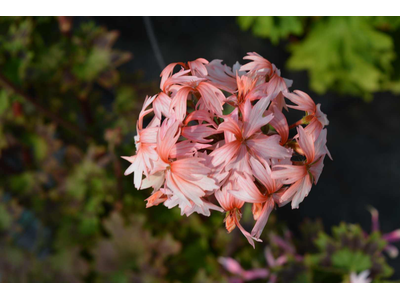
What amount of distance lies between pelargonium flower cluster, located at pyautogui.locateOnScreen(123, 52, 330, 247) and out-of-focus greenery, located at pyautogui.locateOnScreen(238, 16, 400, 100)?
1.73 m

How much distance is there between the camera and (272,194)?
2.02 ft

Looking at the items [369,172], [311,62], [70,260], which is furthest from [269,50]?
[70,260]

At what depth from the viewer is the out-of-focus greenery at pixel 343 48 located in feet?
7.47

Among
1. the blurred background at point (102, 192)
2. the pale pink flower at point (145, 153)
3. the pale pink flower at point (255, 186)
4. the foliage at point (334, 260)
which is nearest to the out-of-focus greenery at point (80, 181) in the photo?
the blurred background at point (102, 192)

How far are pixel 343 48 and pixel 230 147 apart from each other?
211 centimetres

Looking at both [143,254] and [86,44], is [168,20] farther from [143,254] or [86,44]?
[143,254]

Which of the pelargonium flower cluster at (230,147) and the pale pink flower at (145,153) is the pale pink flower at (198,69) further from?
the pale pink flower at (145,153)

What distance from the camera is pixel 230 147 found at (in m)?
0.56

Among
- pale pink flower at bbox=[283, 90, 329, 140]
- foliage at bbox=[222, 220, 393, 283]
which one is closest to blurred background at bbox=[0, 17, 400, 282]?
foliage at bbox=[222, 220, 393, 283]

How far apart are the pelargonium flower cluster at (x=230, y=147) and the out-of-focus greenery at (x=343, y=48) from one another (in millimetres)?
1725

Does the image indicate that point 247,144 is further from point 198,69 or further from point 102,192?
point 102,192

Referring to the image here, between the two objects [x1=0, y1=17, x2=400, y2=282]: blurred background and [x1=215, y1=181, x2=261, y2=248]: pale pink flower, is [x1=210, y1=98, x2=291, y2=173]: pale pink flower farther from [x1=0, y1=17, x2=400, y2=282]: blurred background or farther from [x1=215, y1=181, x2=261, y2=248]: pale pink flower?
[x1=0, y1=17, x2=400, y2=282]: blurred background

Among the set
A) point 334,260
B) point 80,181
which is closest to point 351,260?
point 334,260

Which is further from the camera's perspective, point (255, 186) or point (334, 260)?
point (334, 260)
